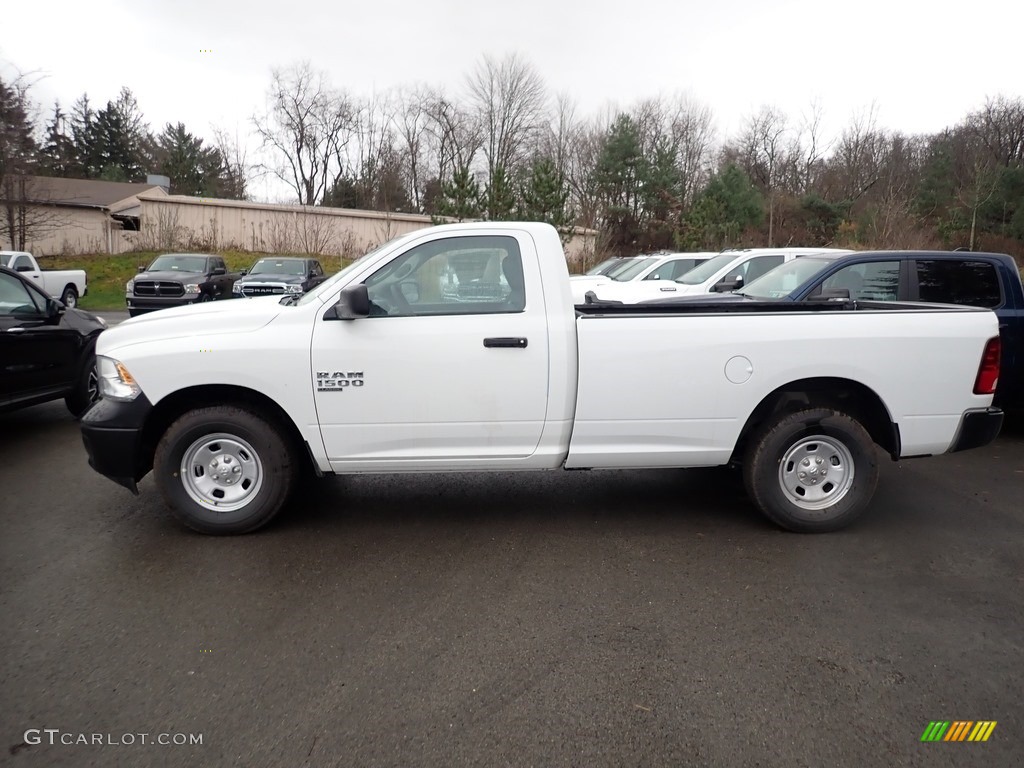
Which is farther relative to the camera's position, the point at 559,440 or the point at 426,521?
the point at 426,521

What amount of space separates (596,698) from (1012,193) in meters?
44.7

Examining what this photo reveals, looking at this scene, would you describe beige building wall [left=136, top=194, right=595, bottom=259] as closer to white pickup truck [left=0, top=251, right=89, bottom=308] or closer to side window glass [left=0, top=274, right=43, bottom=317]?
white pickup truck [left=0, top=251, right=89, bottom=308]

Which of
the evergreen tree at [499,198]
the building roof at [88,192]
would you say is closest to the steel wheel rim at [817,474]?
the evergreen tree at [499,198]

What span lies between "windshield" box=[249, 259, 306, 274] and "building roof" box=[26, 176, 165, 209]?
54.2 ft

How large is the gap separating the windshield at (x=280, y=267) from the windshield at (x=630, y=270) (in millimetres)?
8894

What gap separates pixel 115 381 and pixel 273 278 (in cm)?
1592

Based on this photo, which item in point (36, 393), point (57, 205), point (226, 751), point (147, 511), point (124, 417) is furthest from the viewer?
point (57, 205)

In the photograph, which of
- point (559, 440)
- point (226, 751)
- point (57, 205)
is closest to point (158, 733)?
point (226, 751)

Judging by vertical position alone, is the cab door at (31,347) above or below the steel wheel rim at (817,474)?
above

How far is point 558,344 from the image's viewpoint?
4648mm

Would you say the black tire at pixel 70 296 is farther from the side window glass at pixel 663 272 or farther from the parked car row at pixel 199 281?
the side window glass at pixel 663 272

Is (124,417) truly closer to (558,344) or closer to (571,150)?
(558,344)

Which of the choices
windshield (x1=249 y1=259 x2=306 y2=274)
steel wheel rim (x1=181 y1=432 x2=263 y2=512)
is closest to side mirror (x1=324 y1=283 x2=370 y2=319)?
steel wheel rim (x1=181 y1=432 x2=263 y2=512)

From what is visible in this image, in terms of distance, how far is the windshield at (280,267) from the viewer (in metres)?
20.9
